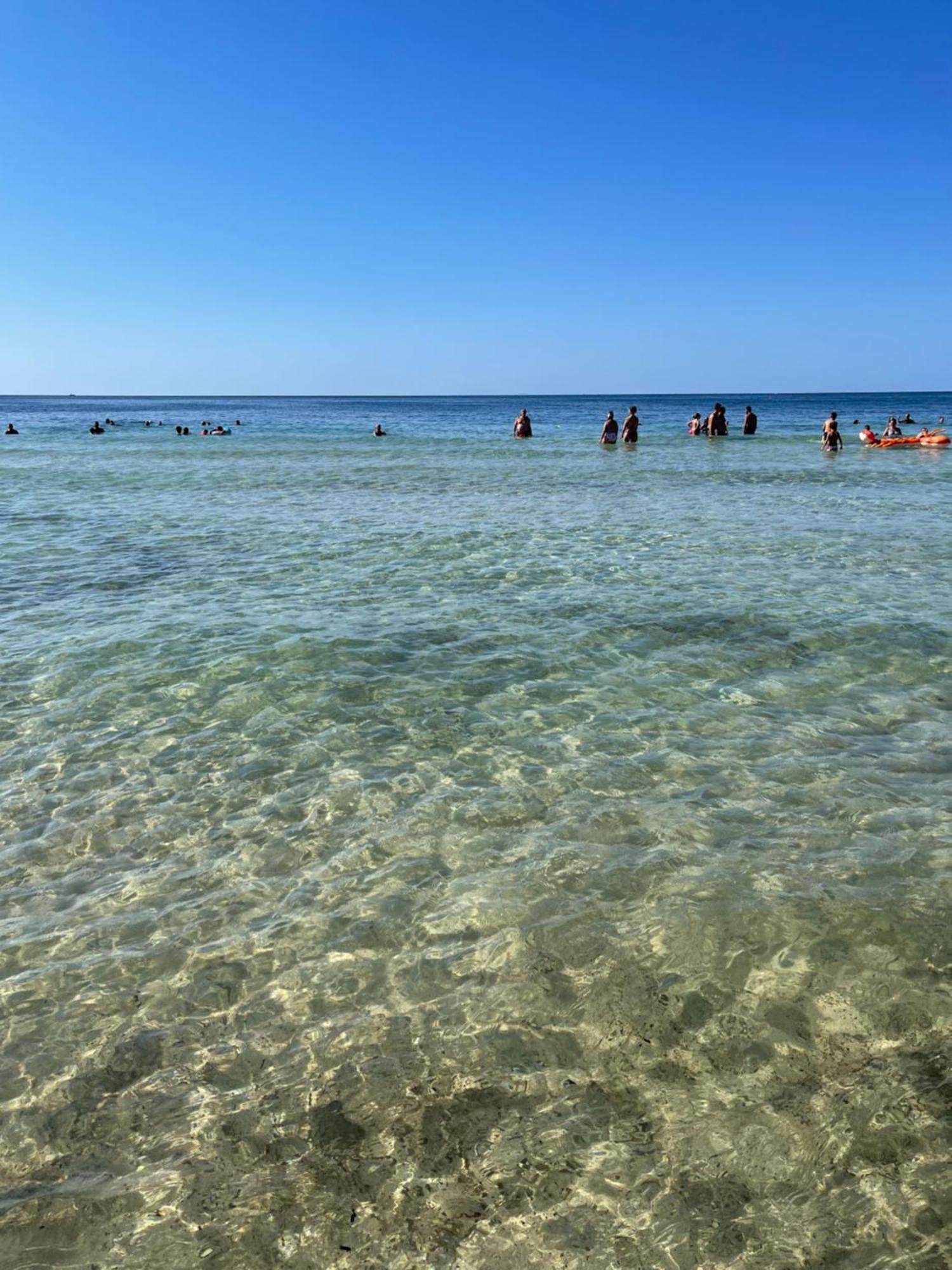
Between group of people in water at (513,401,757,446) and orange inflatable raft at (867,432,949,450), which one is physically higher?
group of people in water at (513,401,757,446)

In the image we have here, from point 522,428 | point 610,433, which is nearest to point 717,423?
point 610,433

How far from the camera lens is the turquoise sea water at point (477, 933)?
3309 mm

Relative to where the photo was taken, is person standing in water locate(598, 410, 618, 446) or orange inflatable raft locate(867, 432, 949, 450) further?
person standing in water locate(598, 410, 618, 446)

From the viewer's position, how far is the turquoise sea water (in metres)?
3.31

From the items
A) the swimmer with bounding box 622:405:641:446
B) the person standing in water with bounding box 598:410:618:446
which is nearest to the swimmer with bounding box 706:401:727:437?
the swimmer with bounding box 622:405:641:446

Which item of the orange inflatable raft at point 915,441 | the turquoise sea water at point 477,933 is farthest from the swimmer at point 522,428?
the turquoise sea water at point 477,933

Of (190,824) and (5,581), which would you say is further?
(5,581)

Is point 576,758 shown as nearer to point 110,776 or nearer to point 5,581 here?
point 110,776

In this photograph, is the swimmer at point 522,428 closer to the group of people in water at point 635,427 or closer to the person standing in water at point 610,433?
the group of people in water at point 635,427

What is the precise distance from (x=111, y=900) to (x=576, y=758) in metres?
3.77

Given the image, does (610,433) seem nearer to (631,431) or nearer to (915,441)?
(631,431)

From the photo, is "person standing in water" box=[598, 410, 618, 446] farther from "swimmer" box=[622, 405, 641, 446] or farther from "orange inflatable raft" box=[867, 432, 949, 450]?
→ "orange inflatable raft" box=[867, 432, 949, 450]

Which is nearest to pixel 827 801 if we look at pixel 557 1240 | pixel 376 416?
pixel 557 1240

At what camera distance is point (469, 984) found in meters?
4.54
